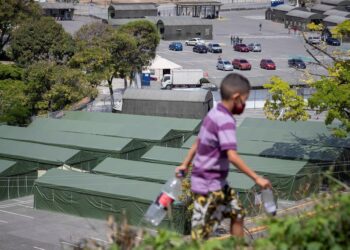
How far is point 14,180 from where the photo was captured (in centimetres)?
2270

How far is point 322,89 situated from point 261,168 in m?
2.95

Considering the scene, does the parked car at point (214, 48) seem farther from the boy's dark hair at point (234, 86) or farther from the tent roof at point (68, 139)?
the boy's dark hair at point (234, 86)

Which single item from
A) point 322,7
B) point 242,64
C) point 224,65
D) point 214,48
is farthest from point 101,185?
point 322,7

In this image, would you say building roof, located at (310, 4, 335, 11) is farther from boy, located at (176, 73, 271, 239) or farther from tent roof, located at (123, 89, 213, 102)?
boy, located at (176, 73, 271, 239)

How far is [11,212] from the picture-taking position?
2094 centimetres

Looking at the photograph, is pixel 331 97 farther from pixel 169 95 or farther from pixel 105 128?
pixel 169 95

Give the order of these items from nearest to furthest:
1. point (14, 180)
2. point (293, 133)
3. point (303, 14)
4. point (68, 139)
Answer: point (14, 180) < point (293, 133) < point (68, 139) < point (303, 14)

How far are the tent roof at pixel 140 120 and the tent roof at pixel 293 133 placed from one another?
→ 1957 millimetres

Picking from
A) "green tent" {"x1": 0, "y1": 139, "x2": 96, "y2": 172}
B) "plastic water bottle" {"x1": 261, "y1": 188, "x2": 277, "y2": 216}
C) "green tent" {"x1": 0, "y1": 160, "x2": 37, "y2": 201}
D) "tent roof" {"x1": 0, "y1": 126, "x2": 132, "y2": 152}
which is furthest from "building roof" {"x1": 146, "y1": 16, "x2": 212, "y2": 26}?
"plastic water bottle" {"x1": 261, "y1": 188, "x2": 277, "y2": 216}

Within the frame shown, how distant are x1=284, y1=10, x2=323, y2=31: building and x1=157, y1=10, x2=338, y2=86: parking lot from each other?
2.95 feet

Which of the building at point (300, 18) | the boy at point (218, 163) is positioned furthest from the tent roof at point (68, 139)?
the building at point (300, 18)

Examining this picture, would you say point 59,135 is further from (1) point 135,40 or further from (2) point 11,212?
(1) point 135,40

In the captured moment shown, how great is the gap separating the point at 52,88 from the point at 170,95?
→ 507cm

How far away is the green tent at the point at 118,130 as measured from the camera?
26.0 m
